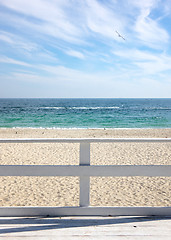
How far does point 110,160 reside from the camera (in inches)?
356

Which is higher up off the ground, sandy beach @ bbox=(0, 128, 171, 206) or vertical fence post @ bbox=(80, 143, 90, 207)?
vertical fence post @ bbox=(80, 143, 90, 207)

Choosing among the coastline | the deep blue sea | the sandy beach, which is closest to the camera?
the sandy beach

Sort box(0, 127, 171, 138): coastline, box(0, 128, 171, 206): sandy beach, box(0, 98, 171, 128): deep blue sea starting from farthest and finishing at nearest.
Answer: box(0, 98, 171, 128): deep blue sea
box(0, 127, 171, 138): coastline
box(0, 128, 171, 206): sandy beach

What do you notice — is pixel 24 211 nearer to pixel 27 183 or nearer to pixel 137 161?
pixel 27 183

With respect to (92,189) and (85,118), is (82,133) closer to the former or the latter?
(92,189)

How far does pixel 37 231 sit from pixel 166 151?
9318 millimetres

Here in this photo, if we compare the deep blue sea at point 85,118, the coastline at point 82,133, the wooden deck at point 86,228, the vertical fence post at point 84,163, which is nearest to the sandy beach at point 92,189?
the wooden deck at point 86,228

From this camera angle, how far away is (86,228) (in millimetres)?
2510

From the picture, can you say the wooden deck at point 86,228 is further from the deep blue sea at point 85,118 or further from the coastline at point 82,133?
the deep blue sea at point 85,118

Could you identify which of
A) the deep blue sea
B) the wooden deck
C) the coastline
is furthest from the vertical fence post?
the deep blue sea

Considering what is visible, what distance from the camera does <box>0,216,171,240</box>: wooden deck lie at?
7.77 ft

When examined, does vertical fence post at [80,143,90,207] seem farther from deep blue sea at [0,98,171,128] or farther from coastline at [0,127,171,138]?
deep blue sea at [0,98,171,128]

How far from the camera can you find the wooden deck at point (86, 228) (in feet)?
7.77

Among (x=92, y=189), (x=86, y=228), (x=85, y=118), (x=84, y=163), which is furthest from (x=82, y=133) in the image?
(x=85, y=118)
